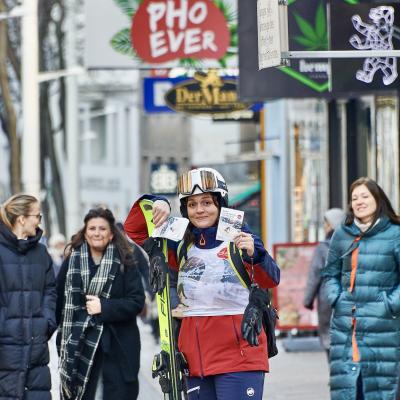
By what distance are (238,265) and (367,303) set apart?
1785mm

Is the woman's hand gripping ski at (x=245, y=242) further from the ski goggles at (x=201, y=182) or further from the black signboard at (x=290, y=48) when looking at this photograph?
the black signboard at (x=290, y=48)

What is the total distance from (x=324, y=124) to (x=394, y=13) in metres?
11.2

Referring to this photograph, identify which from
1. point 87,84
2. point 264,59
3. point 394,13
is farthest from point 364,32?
point 87,84

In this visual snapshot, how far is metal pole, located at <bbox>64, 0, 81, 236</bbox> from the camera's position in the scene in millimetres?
32438

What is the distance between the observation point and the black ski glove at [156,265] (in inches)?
299

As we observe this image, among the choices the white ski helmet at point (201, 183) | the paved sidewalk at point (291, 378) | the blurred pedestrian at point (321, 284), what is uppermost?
the white ski helmet at point (201, 183)

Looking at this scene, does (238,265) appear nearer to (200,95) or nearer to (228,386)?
(228,386)

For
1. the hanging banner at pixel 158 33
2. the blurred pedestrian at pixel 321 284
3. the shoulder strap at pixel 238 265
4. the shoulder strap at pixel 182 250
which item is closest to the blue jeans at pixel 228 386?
the shoulder strap at pixel 238 265

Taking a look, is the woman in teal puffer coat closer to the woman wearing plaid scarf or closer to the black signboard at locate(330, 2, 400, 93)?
Result: the woman wearing plaid scarf

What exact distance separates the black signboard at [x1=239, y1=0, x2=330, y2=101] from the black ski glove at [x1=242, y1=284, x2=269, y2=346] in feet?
Answer: 17.0

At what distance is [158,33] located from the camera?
17.7m

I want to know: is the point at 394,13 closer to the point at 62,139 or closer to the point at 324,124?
the point at 324,124

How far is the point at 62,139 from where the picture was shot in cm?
4384

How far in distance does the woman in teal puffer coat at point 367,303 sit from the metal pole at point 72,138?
2328cm
